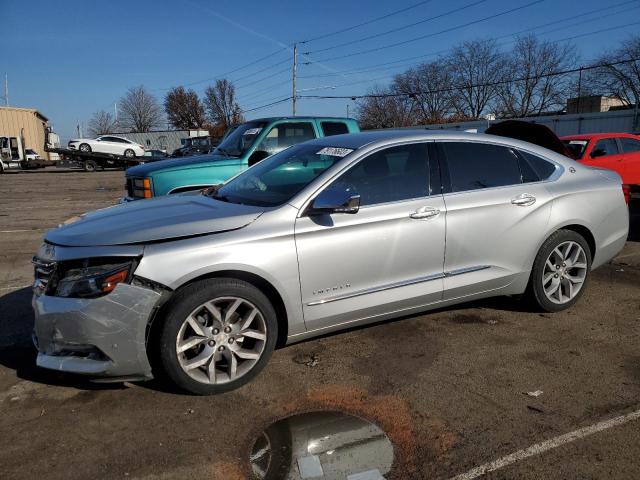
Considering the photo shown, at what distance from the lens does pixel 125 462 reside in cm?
268

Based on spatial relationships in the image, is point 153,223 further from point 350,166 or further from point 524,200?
point 524,200

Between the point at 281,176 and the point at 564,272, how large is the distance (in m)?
2.70

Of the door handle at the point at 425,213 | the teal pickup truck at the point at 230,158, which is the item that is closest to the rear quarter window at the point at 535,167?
the door handle at the point at 425,213

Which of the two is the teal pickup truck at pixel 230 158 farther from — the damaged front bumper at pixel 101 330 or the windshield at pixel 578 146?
the windshield at pixel 578 146

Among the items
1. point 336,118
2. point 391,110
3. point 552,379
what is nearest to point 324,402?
point 552,379

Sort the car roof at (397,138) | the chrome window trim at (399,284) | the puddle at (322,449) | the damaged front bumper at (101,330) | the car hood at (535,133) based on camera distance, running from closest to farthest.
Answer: the puddle at (322,449), the damaged front bumper at (101,330), the chrome window trim at (399,284), the car roof at (397,138), the car hood at (535,133)

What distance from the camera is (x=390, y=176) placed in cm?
392

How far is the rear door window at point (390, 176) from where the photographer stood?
376 cm

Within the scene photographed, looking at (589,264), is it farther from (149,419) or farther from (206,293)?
(149,419)

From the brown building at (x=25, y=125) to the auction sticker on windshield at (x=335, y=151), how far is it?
51.7 meters

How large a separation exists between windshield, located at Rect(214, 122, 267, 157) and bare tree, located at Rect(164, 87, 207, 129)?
87.8 metres

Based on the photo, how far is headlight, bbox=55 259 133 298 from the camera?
3.04m

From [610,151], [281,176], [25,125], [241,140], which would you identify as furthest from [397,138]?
[25,125]

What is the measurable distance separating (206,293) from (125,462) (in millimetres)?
1012
